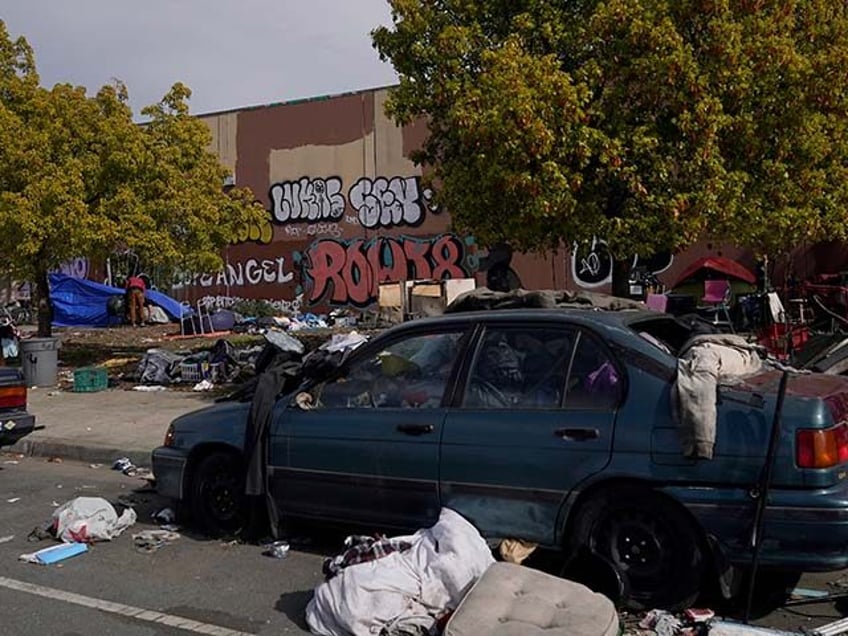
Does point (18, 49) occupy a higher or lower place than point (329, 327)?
higher

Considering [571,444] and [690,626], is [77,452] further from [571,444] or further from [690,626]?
[690,626]

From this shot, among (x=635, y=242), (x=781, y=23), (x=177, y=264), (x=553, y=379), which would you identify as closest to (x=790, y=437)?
(x=553, y=379)

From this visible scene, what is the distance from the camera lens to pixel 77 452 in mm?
10477

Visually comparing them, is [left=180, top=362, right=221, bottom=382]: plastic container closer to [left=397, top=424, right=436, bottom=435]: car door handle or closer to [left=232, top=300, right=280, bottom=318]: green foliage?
[left=397, top=424, right=436, bottom=435]: car door handle

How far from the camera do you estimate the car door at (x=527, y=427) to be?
4996 mm

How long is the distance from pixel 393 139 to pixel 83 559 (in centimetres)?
2390

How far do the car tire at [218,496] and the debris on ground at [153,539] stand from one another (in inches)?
9.1

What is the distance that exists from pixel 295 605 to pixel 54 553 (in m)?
2.11

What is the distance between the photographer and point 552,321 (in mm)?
A: 5340

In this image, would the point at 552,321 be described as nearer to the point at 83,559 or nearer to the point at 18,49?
the point at 83,559

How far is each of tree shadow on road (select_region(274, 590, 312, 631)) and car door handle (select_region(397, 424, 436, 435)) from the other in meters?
1.10

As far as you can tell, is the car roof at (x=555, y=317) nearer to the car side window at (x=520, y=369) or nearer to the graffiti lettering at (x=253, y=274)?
the car side window at (x=520, y=369)

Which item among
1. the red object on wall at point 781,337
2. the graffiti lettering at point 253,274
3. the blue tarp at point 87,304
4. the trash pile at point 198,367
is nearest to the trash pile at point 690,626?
the red object on wall at point 781,337

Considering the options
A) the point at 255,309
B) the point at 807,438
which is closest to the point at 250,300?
the point at 255,309
